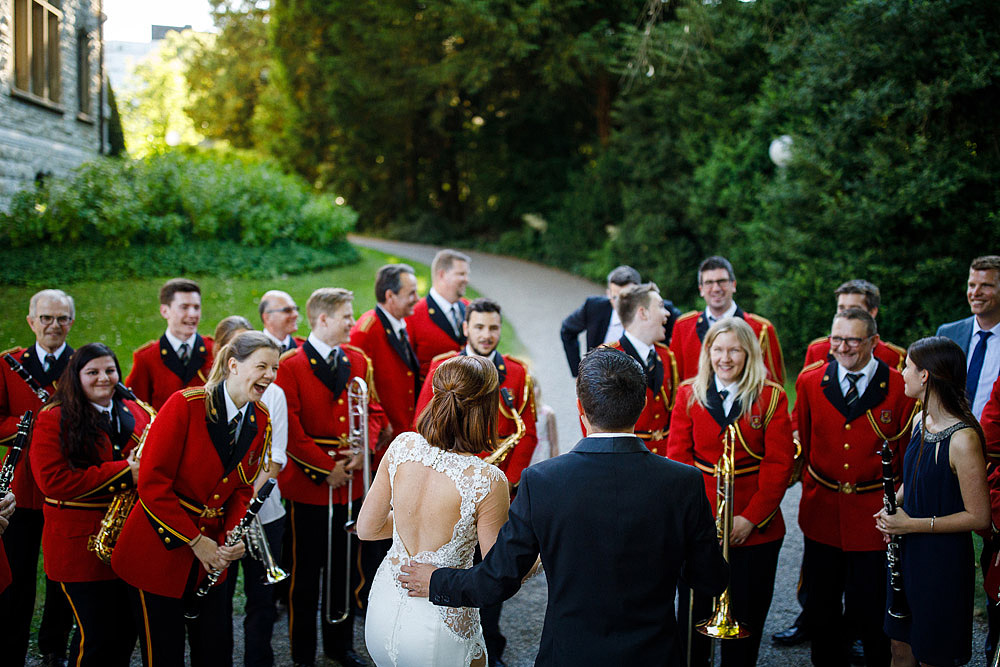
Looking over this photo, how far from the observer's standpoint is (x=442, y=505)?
10.6 ft

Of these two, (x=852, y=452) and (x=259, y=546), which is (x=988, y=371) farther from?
(x=259, y=546)

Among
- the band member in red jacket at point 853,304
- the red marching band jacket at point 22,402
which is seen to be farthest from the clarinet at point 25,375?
the band member in red jacket at point 853,304

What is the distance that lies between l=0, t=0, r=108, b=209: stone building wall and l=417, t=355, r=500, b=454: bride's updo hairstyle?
920 centimetres

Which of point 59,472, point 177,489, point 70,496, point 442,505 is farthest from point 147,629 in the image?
point 442,505

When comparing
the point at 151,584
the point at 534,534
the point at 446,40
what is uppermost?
the point at 446,40

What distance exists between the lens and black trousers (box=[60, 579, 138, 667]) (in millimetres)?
4199

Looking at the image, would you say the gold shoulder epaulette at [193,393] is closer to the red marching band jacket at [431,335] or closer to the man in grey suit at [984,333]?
the red marching band jacket at [431,335]

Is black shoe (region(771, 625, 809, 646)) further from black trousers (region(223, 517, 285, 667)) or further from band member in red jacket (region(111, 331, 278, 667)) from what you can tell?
band member in red jacket (region(111, 331, 278, 667))

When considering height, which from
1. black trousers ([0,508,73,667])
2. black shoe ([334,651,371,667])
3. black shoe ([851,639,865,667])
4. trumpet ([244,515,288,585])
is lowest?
black shoe ([334,651,371,667])

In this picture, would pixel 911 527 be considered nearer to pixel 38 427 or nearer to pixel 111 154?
pixel 38 427

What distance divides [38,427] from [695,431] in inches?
140

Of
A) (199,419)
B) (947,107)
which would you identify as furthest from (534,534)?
(947,107)

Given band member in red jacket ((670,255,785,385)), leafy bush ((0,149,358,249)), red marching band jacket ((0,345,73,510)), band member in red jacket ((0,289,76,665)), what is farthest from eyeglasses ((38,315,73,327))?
leafy bush ((0,149,358,249))

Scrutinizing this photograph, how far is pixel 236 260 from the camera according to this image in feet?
50.6
